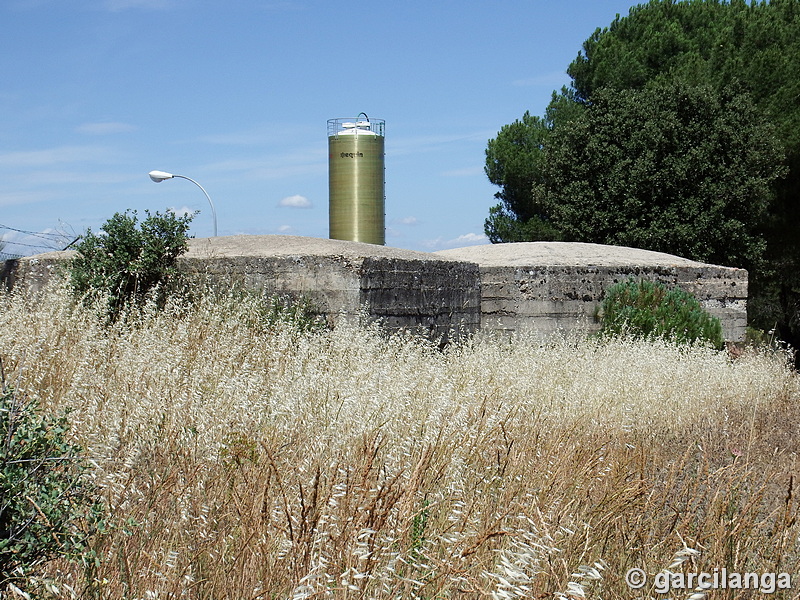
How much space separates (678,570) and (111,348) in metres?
5.20

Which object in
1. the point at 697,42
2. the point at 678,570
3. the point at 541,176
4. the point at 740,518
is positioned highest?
the point at 697,42

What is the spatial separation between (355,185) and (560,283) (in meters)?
9.73

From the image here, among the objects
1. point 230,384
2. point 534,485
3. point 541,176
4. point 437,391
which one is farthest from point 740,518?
point 541,176

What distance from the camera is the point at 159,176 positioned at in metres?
19.0

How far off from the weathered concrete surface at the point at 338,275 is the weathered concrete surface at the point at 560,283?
0.74 m

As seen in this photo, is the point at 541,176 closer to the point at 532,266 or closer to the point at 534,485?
the point at 532,266

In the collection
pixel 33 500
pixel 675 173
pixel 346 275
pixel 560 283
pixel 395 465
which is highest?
pixel 675 173

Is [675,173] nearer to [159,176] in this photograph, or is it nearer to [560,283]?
[560,283]

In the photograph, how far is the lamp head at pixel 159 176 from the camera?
18922 mm

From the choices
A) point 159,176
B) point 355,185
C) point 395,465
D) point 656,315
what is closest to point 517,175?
point 355,185

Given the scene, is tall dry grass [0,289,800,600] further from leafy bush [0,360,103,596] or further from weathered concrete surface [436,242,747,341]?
weathered concrete surface [436,242,747,341]

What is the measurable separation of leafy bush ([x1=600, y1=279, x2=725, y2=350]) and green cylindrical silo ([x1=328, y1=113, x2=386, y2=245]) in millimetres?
9543

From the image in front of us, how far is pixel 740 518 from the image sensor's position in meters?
2.95

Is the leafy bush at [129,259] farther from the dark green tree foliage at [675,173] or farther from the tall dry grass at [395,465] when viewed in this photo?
the dark green tree foliage at [675,173]
